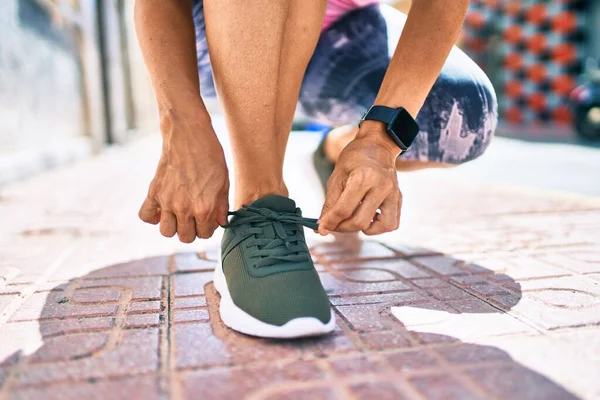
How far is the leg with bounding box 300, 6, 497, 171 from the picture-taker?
4.91 feet

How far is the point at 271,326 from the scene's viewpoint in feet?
3.06

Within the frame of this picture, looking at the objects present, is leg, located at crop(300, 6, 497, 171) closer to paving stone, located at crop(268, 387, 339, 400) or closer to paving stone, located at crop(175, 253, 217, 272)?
paving stone, located at crop(175, 253, 217, 272)

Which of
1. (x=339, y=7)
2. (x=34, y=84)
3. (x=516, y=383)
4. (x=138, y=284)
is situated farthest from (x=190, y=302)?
(x=34, y=84)

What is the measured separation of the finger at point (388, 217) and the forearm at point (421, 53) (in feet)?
0.77

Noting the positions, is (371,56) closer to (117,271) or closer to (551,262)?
(551,262)

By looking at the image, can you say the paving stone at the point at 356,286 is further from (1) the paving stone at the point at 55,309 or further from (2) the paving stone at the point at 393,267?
(1) the paving stone at the point at 55,309

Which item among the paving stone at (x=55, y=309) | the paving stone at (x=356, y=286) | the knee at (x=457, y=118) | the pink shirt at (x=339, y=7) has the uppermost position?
the pink shirt at (x=339, y=7)

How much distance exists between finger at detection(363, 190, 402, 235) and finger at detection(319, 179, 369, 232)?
57mm

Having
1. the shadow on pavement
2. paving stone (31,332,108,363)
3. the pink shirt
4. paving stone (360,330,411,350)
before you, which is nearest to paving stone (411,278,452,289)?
the shadow on pavement

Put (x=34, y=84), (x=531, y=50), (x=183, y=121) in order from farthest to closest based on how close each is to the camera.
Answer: (x=531, y=50), (x=34, y=84), (x=183, y=121)

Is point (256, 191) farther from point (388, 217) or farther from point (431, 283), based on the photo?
point (431, 283)

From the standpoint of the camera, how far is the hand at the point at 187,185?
1.01m

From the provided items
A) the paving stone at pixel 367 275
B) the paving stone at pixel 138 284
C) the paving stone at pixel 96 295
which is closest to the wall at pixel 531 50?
the paving stone at pixel 367 275

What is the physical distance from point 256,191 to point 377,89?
60cm
